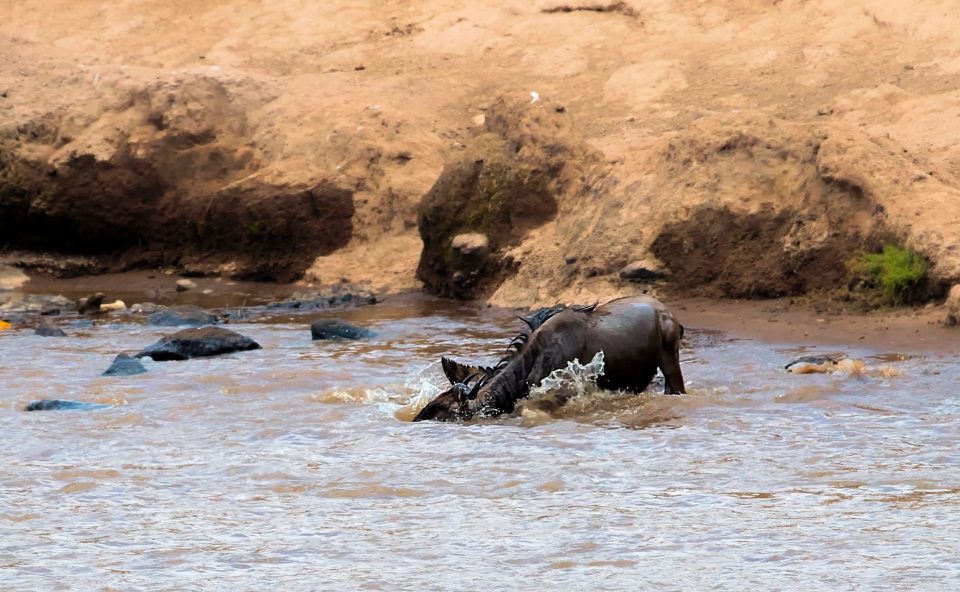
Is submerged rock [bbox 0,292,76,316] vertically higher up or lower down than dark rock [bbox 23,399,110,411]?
higher up

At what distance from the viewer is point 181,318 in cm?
1460

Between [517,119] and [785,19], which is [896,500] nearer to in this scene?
[517,119]

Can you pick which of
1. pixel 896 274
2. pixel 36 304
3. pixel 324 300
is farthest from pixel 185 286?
pixel 896 274

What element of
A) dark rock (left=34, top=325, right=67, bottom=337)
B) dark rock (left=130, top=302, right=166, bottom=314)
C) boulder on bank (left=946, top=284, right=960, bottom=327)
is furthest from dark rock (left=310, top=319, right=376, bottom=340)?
boulder on bank (left=946, top=284, right=960, bottom=327)

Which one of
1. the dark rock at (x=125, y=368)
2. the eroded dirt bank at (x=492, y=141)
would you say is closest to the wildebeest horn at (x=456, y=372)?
the dark rock at (x=125, y=368)

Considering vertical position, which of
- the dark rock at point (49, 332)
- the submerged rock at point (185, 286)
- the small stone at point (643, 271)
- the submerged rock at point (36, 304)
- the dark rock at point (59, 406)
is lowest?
the dark rock at point (59, 406)

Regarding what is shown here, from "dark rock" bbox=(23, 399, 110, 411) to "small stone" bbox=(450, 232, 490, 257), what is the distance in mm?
6129

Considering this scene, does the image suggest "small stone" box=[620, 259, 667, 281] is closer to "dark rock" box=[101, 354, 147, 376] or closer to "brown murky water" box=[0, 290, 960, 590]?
"brown murky water" box=[0, 290, 960, 590]

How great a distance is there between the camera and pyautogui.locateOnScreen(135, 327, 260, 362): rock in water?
1170cm

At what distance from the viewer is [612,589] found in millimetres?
5059

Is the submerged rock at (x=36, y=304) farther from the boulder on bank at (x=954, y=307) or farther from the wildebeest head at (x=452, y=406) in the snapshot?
the boulder on bank at (x=954, y=307)

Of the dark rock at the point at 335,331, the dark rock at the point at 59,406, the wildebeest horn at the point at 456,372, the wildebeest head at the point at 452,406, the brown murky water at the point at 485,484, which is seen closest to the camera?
the brown murky water at the point at 485,484

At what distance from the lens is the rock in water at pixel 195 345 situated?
1170 cm

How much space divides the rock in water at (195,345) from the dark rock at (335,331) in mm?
813
